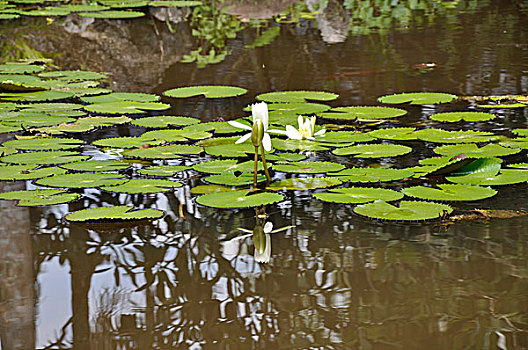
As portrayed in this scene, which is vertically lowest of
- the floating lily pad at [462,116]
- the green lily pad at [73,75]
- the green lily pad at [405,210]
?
the green lily pad at [405,210]

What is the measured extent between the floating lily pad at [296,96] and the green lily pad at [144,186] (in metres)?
1.09

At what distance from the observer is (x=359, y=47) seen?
175 inches

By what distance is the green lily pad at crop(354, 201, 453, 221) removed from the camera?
1639 mm

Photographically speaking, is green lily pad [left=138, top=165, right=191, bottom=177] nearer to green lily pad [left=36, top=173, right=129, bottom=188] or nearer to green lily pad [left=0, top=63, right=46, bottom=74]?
green lily pad [left=36, top=173, right=129, bottom=188]

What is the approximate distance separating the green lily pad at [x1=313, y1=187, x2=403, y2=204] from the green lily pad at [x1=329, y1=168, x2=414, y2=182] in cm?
8

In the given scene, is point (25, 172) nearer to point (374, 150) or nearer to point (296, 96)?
point (374, 150)

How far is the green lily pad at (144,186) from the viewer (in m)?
1.88

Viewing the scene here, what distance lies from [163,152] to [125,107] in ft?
2.43

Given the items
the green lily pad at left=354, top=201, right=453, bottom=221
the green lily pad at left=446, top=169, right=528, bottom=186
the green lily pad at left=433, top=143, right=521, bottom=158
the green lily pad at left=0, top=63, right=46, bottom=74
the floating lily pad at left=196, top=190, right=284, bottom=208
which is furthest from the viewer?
the green lily pad at left=0, top=63, right=46, bottom=74

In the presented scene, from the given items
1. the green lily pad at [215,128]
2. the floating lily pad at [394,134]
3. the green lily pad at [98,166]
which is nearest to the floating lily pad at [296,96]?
the green lily pad at [215,128]

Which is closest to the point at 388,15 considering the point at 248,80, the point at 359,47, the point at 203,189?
the point at 359,47

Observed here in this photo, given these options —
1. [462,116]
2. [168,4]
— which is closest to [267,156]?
[462,116]

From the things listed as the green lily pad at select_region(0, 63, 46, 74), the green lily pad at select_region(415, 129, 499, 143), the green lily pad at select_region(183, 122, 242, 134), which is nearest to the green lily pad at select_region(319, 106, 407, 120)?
the green lily pad at select_region(415, 129, 499, 143)

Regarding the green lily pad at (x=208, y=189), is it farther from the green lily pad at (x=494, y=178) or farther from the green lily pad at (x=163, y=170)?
the green lily pad at (x=494, y=178)
